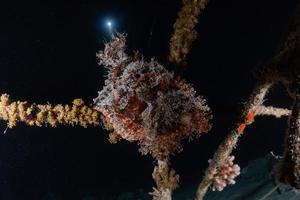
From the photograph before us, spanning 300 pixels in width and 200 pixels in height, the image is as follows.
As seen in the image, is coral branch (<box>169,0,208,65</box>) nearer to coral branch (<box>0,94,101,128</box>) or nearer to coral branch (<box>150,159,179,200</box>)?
Result: coral branch (<box>0,94,101,128</box>)

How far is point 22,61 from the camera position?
11.5 m

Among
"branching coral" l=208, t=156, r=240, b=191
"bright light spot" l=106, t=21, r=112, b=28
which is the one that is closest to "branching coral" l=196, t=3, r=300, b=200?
"branching coral" l=208, t=156, r=240, b=191

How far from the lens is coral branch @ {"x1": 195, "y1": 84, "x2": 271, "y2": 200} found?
13.7ft

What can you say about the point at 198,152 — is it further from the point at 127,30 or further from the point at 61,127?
the point at 127,30

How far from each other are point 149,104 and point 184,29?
3.81 ft

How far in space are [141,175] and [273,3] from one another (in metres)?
9.63

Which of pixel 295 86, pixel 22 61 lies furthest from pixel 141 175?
pixel 295 86

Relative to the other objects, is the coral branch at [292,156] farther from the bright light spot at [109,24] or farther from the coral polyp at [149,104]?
the bright light spot at [109,24]

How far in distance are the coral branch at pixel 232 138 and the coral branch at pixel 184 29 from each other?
1229mm

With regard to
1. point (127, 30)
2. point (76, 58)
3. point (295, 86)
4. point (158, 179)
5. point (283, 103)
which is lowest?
point (295, 86)

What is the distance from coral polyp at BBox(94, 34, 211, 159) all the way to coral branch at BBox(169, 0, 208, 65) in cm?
40

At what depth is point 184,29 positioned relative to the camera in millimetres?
4746

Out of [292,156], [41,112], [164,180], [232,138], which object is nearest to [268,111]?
[232,138]

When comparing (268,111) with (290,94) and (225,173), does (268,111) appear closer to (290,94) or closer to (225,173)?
(225,173)
